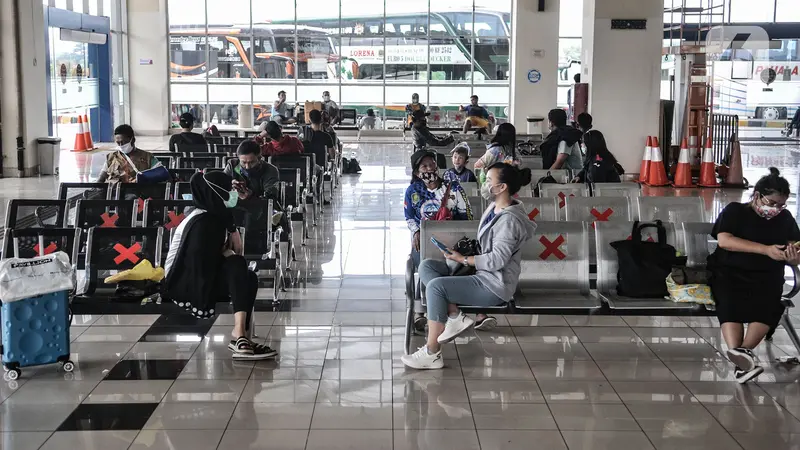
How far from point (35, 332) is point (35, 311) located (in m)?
0.13

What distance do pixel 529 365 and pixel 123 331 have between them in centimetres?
287

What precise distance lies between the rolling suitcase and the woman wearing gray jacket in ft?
6.83

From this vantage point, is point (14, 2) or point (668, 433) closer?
point (668, 433)

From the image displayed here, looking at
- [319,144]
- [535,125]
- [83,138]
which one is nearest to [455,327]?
[319,144]

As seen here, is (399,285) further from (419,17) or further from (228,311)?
(419,17)

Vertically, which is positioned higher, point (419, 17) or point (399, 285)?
point (419, 17)

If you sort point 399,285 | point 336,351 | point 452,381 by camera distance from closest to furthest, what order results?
point 452,381, point 336,351, point 399,285

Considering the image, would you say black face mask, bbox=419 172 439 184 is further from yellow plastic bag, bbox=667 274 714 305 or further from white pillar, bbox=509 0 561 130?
white pillar, bbox=509 0 561 130

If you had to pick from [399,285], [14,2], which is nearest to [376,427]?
[399,285]

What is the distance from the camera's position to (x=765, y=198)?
18.4 ft

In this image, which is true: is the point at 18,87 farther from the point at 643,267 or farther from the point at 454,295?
the point at 643,267

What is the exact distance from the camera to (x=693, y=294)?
5.84 metres

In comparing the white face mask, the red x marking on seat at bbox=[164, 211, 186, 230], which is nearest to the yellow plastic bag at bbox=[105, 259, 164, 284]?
the red x marking on seat at bbox=[164, 211, 186, 230]

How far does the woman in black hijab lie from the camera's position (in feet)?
19.2
